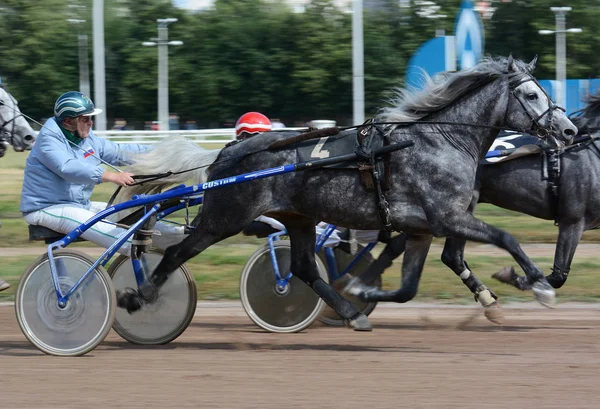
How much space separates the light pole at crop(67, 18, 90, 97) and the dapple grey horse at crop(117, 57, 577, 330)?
121 feet

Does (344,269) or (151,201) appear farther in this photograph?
(344,269)

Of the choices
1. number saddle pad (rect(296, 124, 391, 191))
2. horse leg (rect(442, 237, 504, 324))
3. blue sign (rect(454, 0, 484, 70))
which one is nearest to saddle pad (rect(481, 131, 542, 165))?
horse leg (rect(442, 237, 504, 324))

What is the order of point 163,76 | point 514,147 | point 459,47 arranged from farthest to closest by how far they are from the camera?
point 163,76
point 459,47
point 514,147

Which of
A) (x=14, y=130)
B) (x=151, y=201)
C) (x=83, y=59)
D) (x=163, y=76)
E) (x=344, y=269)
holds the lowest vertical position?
(x=163, y=76)

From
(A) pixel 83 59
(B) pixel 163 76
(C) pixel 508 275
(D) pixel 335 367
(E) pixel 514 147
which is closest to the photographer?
(D) pixel 335 367

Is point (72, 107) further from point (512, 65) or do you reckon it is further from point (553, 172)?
point (553, 172)

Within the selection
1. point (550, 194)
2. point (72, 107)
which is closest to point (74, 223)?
point (72, 107)

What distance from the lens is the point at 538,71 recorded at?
4700cm

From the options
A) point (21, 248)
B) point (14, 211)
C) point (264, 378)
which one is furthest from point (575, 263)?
point (14, 211)

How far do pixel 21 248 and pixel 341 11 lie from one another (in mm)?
→ 40568

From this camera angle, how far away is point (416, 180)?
6.13m

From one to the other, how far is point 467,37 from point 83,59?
39.5 metres

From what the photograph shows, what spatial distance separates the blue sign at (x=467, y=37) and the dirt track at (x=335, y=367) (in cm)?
286

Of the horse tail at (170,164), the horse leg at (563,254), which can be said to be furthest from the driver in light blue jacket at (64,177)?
the horse leg at (563,254)
